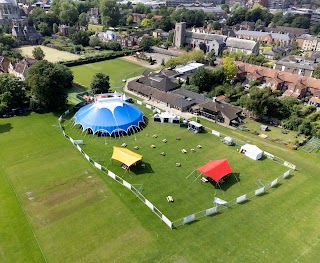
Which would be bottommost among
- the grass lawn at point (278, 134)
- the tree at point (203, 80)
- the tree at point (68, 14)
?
the grass lawn at point (278, 134)

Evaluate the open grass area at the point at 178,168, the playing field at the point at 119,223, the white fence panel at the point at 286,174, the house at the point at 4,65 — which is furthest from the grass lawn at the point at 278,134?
the house at the point at 4,65

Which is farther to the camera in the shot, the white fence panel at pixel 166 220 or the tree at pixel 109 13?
the tree at pixel 109 13

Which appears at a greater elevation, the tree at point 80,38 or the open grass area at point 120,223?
the tree at point 80,38

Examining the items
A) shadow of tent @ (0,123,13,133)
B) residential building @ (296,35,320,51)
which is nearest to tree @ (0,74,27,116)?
shadow of tent @ (0,123,13,133)

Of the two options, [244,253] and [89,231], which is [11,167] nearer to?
[89,231]

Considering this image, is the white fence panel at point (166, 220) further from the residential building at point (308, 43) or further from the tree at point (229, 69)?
the residential building at point (308, 43)

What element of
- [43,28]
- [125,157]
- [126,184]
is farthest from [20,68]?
[43,28]

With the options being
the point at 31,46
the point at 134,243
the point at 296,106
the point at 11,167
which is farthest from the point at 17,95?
the point at 31,46
